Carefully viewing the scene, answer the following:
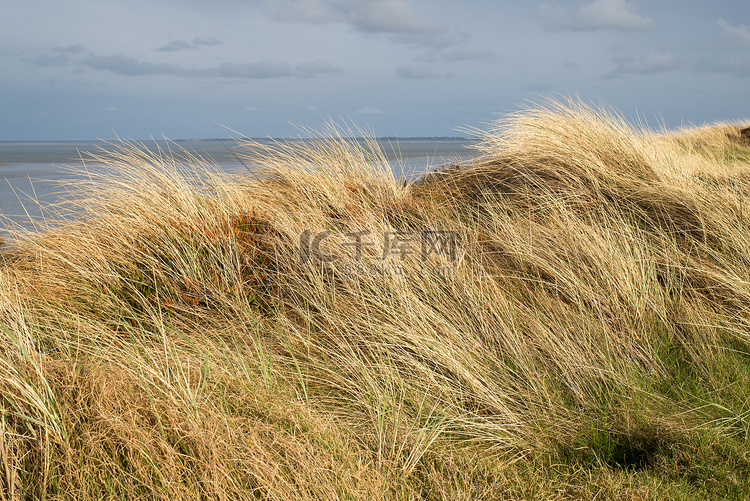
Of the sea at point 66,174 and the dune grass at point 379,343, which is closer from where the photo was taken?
the dune grass at point 379,343

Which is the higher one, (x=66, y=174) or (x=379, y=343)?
(x=66, y=174)

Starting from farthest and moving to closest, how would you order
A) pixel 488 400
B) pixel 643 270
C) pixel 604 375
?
pixel 643 270
pixel 604 375
pixel 488 400

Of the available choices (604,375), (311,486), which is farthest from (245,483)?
(604,375)

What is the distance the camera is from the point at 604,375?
92.8 inches

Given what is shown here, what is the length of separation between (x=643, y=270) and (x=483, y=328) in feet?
3.84

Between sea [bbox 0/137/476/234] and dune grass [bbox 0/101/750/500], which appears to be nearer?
dune grass [bbox 0/101/750/500]

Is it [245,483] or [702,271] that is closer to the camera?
[245,483]

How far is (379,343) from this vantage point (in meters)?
2.41

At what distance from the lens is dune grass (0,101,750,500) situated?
1.71 meters

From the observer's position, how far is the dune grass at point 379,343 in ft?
5.63

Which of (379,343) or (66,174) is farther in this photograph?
(66,174)

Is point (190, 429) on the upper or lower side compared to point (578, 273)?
lower

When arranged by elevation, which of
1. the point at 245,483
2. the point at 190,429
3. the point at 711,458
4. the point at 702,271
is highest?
the point at 702,271

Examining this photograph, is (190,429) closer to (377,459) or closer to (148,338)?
(377,459)
